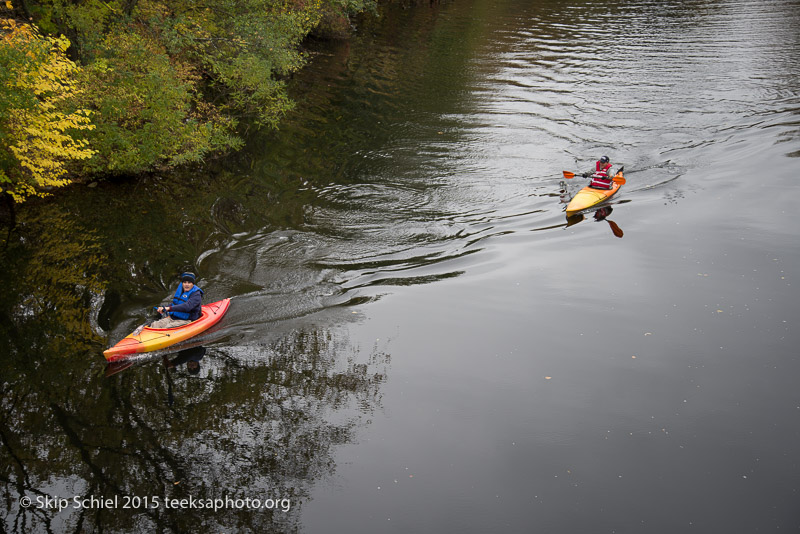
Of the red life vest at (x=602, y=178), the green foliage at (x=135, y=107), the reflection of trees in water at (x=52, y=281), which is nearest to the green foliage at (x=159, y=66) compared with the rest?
the green foliage at (x=135, y=107)

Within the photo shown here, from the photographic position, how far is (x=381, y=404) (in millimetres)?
11445

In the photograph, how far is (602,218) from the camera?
18.7 metres

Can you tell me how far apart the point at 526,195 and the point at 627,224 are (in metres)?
3.41

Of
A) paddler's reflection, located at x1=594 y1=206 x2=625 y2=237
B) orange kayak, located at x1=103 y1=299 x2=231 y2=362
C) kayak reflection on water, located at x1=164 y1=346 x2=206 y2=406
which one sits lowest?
paddler's reflection, located at x1=594 y1=206 x2=625 y2=237

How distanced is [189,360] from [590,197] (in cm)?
1317

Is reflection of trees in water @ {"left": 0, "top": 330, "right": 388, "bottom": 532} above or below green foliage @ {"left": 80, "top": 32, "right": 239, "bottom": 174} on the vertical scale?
below

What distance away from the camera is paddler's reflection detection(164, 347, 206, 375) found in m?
12.1

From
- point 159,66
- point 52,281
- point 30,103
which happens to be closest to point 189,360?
point 52,281

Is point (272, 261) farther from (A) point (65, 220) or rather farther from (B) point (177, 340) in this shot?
(A) point (65, 220)

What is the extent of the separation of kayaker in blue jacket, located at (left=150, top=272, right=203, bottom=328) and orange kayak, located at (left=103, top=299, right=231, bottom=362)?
0.15 metres

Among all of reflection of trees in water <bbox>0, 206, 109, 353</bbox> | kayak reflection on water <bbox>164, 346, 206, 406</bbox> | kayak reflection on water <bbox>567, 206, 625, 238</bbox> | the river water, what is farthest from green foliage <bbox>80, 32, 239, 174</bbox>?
kayak reflection on water <bbox>567, 206, 625, 238</bbox>

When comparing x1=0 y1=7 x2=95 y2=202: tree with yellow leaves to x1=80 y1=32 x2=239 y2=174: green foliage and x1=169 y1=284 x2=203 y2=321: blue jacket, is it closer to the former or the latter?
x1=80 y1=32 x2=239 y2=174: green foliage

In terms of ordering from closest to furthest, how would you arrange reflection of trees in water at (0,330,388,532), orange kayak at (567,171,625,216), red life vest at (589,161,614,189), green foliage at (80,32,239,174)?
reflection of trees in water at (0,330,388,532) → green foliage at (80,32,239,174) → orange kayak at (567,171,625,216) → red life vest at (589,161,614,189)

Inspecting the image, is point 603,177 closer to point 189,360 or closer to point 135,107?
point 189,360
